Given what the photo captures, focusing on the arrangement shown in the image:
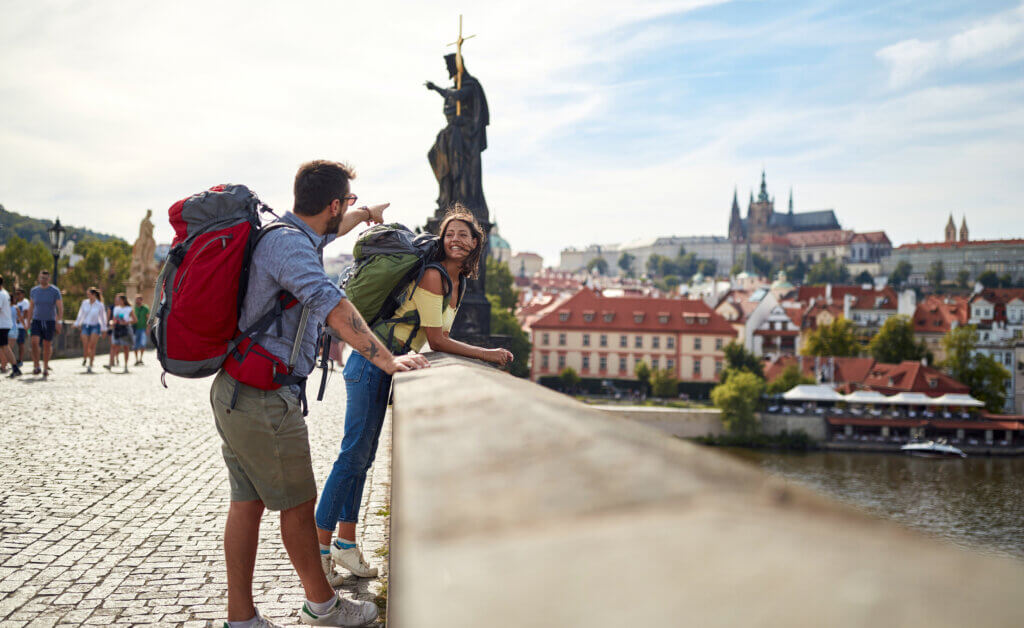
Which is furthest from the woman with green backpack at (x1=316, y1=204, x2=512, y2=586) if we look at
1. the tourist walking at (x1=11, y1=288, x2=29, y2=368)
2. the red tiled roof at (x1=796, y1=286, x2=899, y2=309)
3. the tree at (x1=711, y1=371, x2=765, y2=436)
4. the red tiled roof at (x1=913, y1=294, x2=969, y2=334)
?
the red tiled roof at (x1=796, y1=286, x2=899, y2=309)

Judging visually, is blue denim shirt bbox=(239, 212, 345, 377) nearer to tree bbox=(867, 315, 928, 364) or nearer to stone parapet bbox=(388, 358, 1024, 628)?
stone parapet bbox=(388, 358, 1024, 628)

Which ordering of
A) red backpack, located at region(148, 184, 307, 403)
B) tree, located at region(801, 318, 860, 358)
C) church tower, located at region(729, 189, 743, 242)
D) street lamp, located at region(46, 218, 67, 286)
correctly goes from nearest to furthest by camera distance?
1. red backpack, located at region(148, 184, 307, 403)
2. street lamp, located at region(46, 218, 67, 286)
3. tree, located at region(801, 318, 860, 358)
4. church tower, located at region(729, 189, 743, 242)

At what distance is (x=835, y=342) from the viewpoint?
215ft

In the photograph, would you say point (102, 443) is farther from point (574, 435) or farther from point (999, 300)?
point (999, 300)

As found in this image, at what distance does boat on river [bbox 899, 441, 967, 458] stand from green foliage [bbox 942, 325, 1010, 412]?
13.8 meters

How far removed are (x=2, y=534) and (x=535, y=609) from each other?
4261mm

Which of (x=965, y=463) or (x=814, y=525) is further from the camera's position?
(x=965, y=463)

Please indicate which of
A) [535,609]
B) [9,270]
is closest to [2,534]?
[535,609]

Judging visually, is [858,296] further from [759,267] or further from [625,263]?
[625,263]

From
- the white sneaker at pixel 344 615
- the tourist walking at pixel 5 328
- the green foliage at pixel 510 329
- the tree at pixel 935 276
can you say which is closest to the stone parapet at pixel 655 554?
the white sneaker at pixel 344 615

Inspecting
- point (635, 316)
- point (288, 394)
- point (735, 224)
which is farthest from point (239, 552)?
point (735, 224)

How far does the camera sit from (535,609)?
25.1 inches

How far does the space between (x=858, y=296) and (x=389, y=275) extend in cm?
9794

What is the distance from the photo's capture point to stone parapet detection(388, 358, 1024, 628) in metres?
0.58
